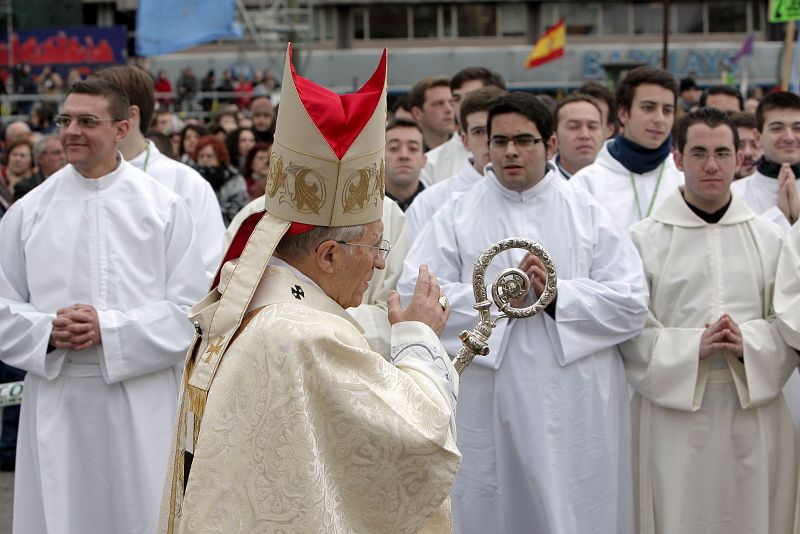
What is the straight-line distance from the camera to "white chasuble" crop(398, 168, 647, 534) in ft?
16.1

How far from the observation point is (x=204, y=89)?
26.1 meters

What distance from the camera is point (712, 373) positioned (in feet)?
16.6

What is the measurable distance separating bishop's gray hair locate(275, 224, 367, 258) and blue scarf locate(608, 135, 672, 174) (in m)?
3.71

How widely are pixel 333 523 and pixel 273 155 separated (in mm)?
982

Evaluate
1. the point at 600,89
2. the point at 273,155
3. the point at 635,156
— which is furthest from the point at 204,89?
the point at 273,155

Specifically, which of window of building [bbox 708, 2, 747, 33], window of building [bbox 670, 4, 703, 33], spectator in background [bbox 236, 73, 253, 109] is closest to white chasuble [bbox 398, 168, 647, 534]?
spectator in background [bbox 236, 73, 253, 109]

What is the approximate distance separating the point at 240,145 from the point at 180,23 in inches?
222

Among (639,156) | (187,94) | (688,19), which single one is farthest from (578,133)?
(688,19)

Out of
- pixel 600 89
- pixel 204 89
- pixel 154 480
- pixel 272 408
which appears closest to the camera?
pixel 272 408

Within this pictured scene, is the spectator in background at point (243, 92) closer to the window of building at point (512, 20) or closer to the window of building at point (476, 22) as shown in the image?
the window of building at point (476, 22)

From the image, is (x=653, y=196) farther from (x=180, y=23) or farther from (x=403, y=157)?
(x=180, y=23)

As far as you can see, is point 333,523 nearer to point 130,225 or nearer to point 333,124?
point 333,124

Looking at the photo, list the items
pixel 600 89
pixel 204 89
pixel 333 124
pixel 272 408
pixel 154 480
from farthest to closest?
pixel 204 89 → pixel 600 89 → pixel 154 480 → pixel 333 124 → pixel 272 408

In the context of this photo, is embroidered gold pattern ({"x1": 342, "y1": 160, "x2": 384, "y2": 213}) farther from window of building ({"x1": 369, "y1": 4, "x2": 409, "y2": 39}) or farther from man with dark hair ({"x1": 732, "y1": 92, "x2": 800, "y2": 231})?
window of building ({"x1": 369, "y1": 4, "x2": 409, "y2": 39})
